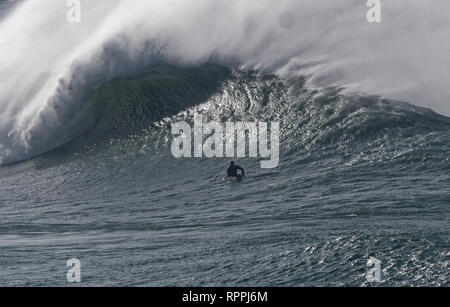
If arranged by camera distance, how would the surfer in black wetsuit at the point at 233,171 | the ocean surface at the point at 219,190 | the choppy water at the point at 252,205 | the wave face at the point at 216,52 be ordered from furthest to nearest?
the wave face at the point at 216,52, the surfer in black wetsuit at the point at 233,171, the ocean surface at the point at 219,190, the choppy water at the point at 252,205

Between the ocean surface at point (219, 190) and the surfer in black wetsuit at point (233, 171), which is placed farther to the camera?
the surfer in black wetsuit at point (233, 171)

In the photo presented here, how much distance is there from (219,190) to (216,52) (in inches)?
413

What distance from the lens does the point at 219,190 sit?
75.2 feet

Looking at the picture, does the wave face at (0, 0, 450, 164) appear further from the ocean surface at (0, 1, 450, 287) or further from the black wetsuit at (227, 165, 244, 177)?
the black wetsuit at (227, 165, 244, 177)

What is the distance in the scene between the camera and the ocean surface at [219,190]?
1659cm

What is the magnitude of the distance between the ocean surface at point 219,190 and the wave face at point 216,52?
188 mm

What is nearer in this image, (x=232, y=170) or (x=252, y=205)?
(x=252, y=205)

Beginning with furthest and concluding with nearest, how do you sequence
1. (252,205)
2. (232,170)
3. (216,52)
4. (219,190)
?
(216,52) → (232,170) → (219,190) → (252,205)

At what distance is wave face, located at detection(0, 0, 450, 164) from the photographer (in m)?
29.4

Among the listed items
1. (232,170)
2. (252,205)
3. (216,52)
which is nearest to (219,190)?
(232,170)

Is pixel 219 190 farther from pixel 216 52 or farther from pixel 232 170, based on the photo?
pixel 216 52

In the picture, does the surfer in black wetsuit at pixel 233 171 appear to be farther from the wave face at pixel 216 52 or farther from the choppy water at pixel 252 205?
the wave face at pixel 216 52

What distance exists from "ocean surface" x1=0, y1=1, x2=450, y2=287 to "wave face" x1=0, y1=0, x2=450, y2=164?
0.19 metres

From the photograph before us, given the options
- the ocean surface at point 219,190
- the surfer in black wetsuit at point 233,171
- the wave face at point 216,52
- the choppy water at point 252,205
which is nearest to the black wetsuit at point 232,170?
the surfer in black wetsuit at point 233,171
